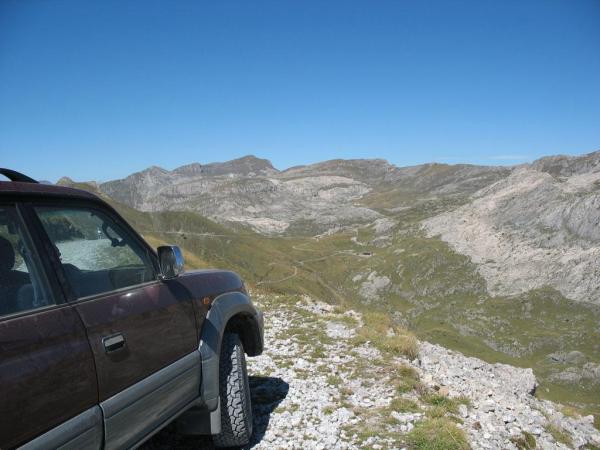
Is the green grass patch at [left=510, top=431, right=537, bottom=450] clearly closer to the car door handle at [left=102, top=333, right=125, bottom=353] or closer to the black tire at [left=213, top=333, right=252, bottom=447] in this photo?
the black tire at [left=213, top=333, right=252, bottom=447]

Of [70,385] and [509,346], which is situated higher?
[70,385]

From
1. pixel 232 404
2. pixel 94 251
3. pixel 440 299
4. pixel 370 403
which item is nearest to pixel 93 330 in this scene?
pixel 94 251

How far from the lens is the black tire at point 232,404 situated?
6016mm

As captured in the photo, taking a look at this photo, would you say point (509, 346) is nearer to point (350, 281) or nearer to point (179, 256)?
point (350, 281)

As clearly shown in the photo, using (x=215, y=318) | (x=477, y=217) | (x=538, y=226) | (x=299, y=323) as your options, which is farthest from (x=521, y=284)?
(x=215, y=318)

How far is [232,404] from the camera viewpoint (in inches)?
237

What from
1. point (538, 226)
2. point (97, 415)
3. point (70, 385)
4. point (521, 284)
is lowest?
point (521, 284)

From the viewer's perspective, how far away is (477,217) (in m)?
169

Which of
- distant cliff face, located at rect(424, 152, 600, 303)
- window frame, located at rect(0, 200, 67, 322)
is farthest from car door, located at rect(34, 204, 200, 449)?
distant cliff face, located at rect(424, 152, 600, 303)

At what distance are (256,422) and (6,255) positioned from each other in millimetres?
5225

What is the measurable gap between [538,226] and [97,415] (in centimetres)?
16207

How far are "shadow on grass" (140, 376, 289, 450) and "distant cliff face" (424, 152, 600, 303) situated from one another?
4803 inches

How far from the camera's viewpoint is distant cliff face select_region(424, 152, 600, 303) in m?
120

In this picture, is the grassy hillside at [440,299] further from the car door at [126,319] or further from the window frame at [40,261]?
the window frame at [40,261]
